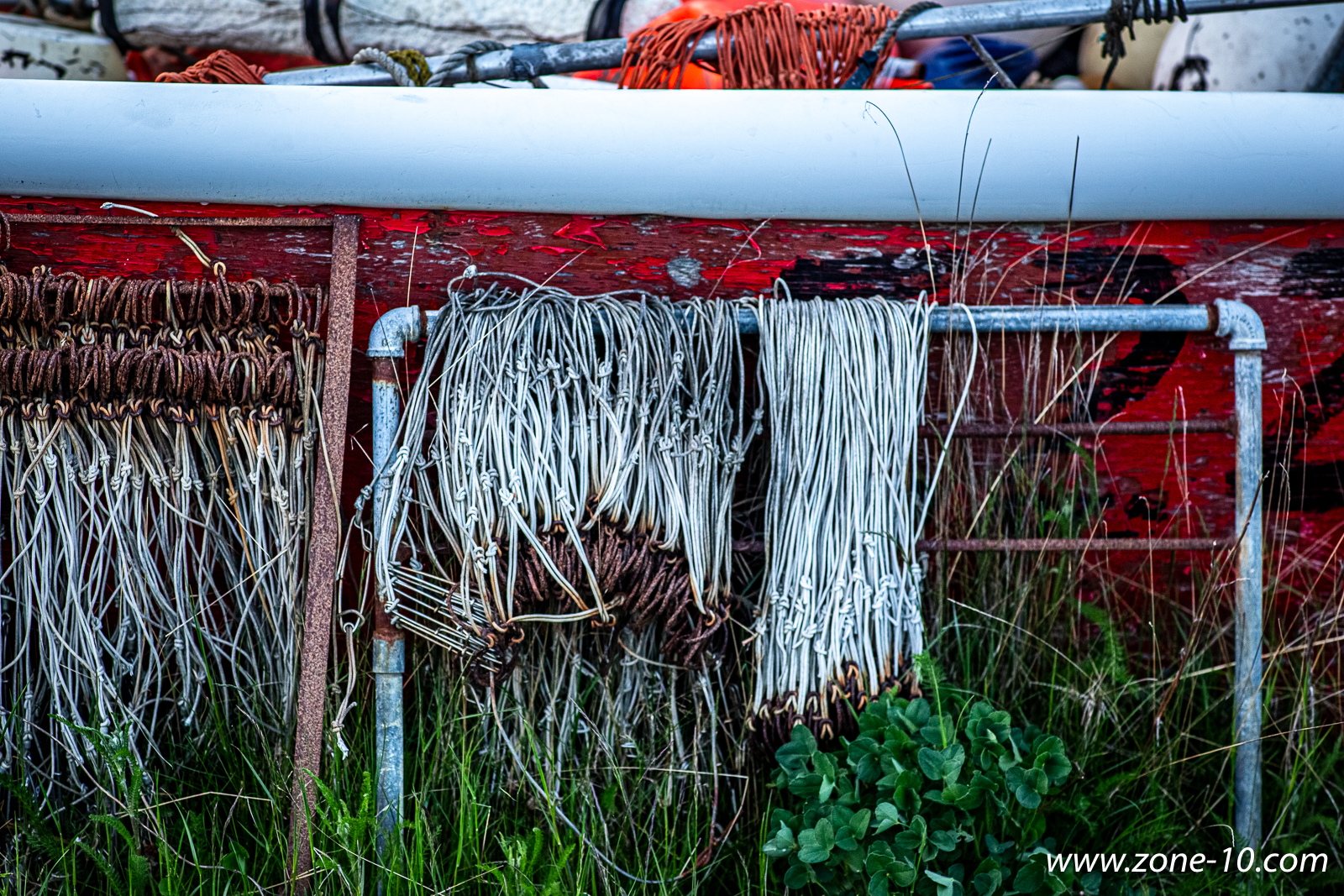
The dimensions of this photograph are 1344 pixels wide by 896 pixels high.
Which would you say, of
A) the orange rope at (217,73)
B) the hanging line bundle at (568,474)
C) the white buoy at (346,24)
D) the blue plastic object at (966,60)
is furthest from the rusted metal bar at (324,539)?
the blue plastic object at (966,60)

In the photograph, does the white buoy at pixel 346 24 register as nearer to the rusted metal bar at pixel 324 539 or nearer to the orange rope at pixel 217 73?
the orange rope at pixel 217 73

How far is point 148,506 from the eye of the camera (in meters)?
1.72

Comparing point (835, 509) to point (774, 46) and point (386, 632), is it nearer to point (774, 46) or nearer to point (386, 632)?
point (386, 632)

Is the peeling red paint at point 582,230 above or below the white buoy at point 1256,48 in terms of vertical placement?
below

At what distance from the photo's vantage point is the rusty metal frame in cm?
158

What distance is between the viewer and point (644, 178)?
1651 mm

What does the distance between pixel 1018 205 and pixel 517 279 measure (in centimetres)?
95

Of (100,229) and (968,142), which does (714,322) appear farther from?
(100,229)

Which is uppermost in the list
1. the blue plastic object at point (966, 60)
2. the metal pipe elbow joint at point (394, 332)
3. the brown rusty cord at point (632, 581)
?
the blue plastic object at point (966, 60)

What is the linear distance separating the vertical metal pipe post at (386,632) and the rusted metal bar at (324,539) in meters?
0.06

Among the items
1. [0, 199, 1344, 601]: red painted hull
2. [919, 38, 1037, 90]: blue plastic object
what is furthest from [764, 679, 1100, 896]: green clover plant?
[919, 38, 1037, 90]: blue plastic object

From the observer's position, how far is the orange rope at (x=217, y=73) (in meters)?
1.76

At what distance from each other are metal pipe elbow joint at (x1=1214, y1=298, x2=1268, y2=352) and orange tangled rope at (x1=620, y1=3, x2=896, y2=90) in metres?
0.89

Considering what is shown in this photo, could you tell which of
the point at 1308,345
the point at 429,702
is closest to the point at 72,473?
the point at 429,702
